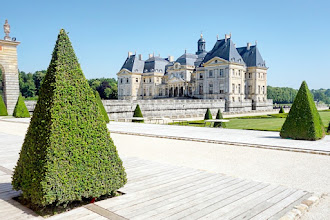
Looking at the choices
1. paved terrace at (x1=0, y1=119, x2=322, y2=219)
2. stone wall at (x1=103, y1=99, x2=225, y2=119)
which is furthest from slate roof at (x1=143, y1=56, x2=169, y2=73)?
paved terrace at (x1=0, y1=119, x2=322, y2=219)

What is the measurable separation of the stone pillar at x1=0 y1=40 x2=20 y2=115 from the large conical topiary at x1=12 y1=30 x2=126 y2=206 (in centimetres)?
2550

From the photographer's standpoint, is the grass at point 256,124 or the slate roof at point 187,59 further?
the slate roof at point 187,59

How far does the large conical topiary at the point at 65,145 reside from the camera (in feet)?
11.2

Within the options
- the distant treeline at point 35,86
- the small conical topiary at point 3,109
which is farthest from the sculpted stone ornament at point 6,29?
the distant treeline at point 35,86

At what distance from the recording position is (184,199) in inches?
159

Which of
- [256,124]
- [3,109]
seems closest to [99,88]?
[3,109]

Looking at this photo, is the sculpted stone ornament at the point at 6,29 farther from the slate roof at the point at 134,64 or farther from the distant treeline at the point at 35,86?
the slate roof at the point at 134,64

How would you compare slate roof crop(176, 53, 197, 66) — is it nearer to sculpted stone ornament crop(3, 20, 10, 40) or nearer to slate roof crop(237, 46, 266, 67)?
slate roof crop(237, 46, 266, 67)

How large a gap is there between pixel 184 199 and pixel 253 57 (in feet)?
196

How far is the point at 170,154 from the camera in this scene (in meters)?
8.01

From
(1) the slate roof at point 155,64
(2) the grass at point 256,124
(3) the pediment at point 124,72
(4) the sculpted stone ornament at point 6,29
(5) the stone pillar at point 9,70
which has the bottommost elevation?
(2) the grass at point 256,124

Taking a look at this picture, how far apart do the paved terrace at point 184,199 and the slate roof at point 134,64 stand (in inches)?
2518

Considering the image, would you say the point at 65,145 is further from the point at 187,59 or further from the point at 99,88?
the point at 99,88

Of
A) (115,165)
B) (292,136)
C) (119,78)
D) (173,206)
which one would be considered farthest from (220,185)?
(119,78)
